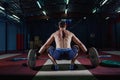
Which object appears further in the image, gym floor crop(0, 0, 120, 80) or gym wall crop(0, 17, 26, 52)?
gym wall crop(0, 17, 26, 52)

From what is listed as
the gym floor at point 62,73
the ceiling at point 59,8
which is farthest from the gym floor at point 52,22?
the gym floor at point 62,73

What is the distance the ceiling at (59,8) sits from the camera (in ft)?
47.9

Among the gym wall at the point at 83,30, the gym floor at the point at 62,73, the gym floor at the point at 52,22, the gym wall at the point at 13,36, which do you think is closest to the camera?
the gym floor at the point at 62,73

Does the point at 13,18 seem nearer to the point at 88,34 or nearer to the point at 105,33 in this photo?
the point at 88,34

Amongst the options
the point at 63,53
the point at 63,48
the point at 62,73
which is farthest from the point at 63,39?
the point at 62,73

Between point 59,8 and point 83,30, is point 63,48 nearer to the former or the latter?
point 59,8

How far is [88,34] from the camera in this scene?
83.9ft

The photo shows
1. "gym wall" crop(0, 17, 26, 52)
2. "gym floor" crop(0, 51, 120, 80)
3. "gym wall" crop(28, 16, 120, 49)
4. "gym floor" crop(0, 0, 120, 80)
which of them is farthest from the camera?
"gym wall" crop(28, 16, 120, 49)

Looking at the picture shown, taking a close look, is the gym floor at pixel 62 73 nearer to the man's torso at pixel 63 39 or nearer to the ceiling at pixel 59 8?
the man's torso at pixel 63 39

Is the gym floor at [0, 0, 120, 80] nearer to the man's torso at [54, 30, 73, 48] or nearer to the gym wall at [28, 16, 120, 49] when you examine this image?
the gym wall at [28, 16, 120, 49]

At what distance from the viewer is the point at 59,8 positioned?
1745 cm

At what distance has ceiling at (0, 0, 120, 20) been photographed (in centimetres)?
1460

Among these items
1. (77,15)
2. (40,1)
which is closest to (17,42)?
(77,15)

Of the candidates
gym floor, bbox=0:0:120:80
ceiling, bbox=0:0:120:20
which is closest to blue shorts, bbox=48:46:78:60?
gym floor, bbox=0:0:120:80
